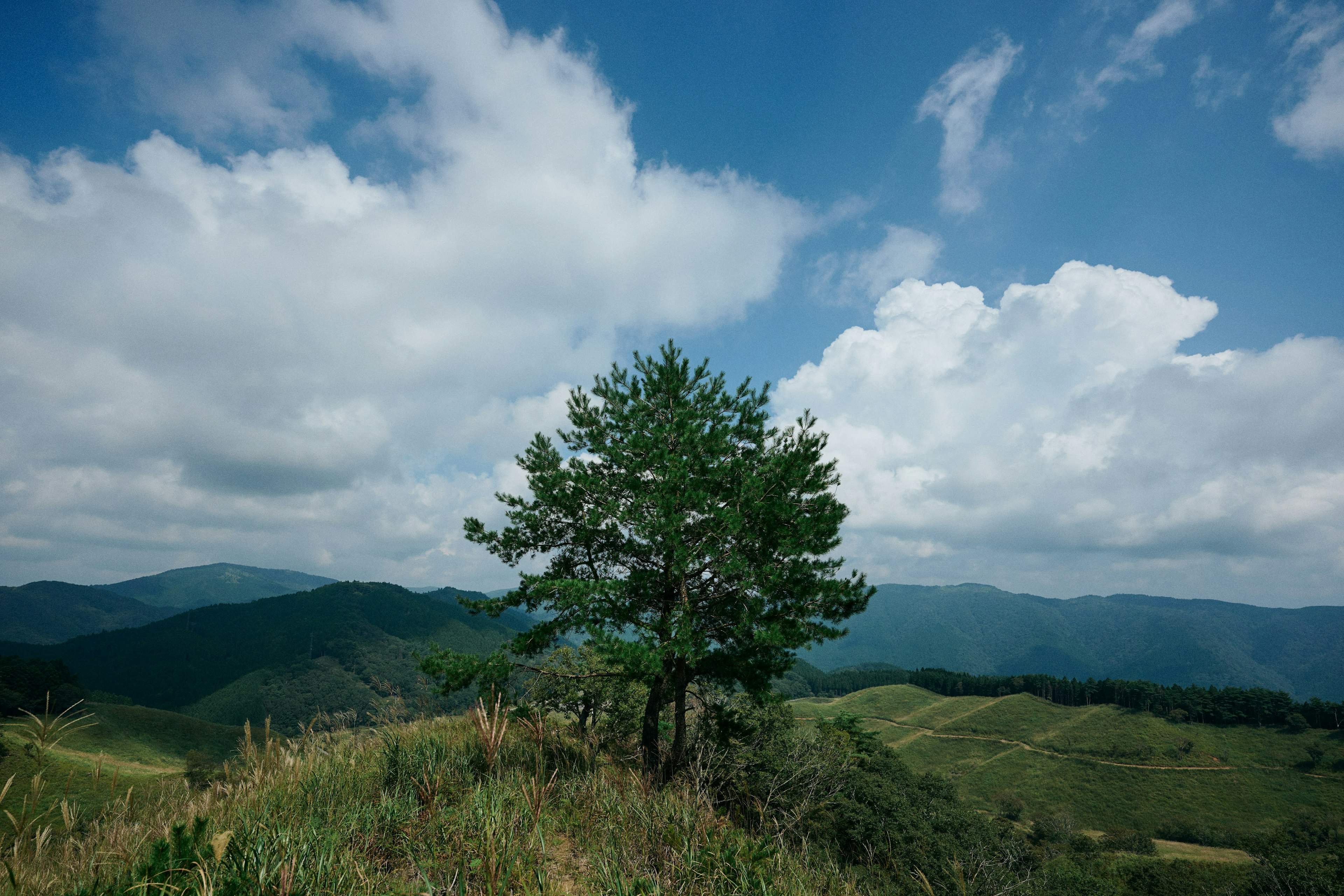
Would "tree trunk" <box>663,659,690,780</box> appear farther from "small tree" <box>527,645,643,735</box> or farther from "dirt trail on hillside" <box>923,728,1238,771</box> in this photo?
"dirt trail on hillside" <box>923,728,1238,771</box>

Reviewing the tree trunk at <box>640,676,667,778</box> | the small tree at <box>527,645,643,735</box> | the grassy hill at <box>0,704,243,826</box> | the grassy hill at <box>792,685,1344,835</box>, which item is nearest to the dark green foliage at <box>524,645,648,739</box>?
the small tree at <box>527,645,643,735</box>

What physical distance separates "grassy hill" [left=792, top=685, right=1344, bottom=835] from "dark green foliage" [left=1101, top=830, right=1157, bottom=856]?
32.5 feet

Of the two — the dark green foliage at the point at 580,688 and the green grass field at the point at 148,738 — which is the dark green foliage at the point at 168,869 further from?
the green grass field at the point at 148,738

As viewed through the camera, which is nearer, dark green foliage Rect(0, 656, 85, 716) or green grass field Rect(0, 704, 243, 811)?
green grass field Rect(0, 704, 243, 811)

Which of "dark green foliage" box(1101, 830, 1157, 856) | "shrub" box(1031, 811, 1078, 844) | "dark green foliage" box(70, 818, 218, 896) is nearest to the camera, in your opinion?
"dark green foliage" box(70, 818, 218, 896)

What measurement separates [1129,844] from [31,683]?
7520 inches

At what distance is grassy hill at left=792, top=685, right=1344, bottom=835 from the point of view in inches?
3548

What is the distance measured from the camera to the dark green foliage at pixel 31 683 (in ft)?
321

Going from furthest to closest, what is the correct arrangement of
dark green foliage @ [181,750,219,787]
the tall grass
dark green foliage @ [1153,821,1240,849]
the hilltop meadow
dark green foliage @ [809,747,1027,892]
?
1. dark green foliage @ [1153,821,1240,849]
2. dark green foliage @ [181,750,219,787]
3. dark green foliage @ [809,747,1027,892]
4. the hilltop meadow
5. the tall grass

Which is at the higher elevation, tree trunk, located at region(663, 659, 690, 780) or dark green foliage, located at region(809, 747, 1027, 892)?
tree trunk, located at region(663, 659, 690, 780)

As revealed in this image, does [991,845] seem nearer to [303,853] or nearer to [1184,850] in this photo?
[303,853]

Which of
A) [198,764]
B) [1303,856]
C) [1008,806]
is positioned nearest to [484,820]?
[1303,856]

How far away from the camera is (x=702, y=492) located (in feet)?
41.0

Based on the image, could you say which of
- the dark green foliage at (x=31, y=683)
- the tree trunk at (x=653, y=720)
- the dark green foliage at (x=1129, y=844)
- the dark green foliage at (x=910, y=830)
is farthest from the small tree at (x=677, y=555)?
the dark green foliage at (x=31, y=683)
